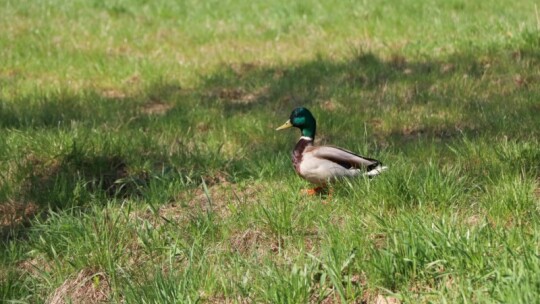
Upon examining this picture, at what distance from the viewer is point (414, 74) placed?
26.9ft

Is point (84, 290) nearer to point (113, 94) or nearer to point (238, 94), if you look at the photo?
point (238, 94)

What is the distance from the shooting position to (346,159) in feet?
16.5

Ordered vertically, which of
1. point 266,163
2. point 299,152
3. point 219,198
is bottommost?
point 219,198

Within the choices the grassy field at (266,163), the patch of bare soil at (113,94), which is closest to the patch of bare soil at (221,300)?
the grassy field at (266,163)

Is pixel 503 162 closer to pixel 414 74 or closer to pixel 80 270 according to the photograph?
pixel 80 270

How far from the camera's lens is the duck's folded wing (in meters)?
4.98

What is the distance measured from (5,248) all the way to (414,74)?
4989mm

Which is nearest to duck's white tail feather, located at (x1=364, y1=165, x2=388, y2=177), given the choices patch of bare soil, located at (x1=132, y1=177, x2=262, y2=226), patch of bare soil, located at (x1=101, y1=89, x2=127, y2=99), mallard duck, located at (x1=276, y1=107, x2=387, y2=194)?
mallard duck, located at (x1=276, y1=107, x2=387, y2=194)

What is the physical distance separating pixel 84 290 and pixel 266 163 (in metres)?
1.95

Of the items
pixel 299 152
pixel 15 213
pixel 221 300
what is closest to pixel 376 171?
pixel 299 152

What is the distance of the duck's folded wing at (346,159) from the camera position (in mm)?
4980

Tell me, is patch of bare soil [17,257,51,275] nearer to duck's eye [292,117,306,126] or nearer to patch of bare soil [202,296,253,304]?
patch of bare soil [202,296,253,304]

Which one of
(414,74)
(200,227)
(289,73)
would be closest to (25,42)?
(289,73)

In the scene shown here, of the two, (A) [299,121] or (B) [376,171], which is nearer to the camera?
(B) [376,171]
